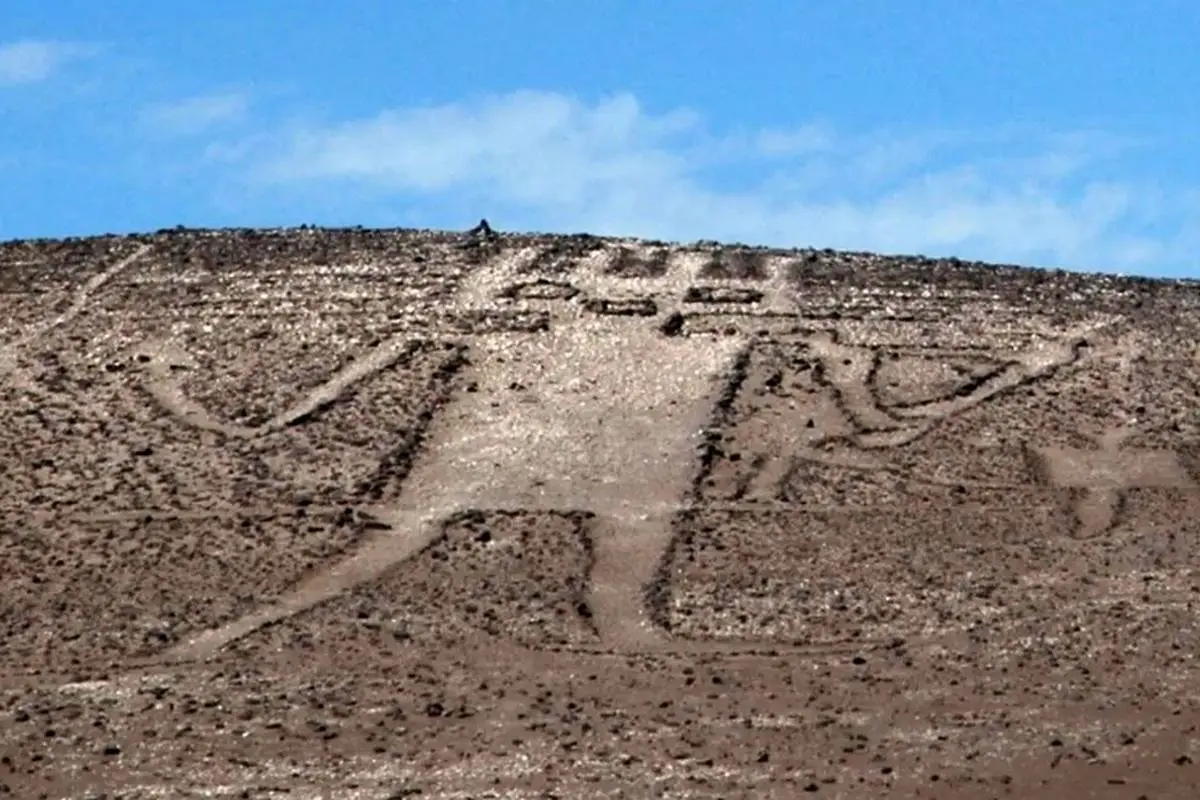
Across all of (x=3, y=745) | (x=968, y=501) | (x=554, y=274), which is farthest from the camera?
(x=554, y=274)

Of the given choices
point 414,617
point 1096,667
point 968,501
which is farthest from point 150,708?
point 968,501

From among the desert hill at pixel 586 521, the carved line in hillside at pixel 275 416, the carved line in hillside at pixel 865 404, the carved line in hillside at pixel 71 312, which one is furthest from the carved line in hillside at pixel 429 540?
the carved line in hillside at pixel 71 312

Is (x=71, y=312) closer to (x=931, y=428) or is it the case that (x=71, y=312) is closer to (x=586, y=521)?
(x=586, y=521)

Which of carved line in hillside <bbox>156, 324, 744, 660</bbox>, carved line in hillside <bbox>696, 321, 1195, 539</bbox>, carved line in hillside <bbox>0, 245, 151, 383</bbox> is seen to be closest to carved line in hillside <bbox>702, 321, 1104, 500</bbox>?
carved line in hillside <bbox>696, 321, 1195, 539</bbox>

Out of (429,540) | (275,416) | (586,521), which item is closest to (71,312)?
(275,416)

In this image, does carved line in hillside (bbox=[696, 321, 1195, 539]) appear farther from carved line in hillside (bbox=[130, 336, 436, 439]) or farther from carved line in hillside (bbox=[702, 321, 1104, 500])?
carved line in hillside (bbox=[130, 336, 436, 439])

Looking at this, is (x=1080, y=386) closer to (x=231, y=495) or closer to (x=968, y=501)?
(x=968, y=501)

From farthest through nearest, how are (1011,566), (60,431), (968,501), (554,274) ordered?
1. (554,274)
2. (60,431)
3. (968,501)
4. (1011,566)

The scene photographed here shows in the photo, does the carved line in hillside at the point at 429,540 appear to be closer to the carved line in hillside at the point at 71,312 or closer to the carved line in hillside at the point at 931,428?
the carved line in hillside at the point at 931,428
